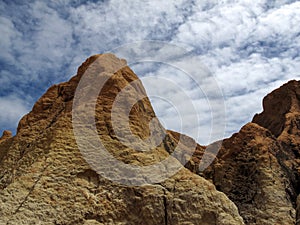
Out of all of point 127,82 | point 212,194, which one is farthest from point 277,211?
point 127,82

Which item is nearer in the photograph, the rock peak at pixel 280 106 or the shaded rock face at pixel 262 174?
the shaded rock face at pixel 262 174

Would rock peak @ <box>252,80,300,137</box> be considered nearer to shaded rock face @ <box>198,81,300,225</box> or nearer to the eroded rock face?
shaded rock face @ <box>198,81,300,225</box>

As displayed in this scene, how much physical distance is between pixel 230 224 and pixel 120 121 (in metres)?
7.94

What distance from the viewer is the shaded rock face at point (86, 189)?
1564cm

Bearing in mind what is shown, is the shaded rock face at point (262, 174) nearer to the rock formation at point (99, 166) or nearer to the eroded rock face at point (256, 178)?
the eroded rock face at point (256, 178)

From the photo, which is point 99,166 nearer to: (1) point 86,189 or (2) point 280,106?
(1) point 86,189

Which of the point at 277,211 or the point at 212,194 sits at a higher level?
the point at 277,211

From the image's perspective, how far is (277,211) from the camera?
3005 centimetres

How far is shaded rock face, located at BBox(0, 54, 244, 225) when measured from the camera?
51.3ft

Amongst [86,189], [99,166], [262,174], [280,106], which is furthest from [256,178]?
[280,106]

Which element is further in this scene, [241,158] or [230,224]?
[241,158]

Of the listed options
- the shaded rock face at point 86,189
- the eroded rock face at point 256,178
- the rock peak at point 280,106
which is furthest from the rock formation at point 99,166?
the rock peak at point 280,106

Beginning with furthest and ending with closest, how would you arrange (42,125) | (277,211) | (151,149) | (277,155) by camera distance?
1. (277,155)
2. (277,211)
3. (42,125)
4. (151,149)

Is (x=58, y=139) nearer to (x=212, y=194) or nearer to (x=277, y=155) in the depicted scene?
(x=212, y=194)
